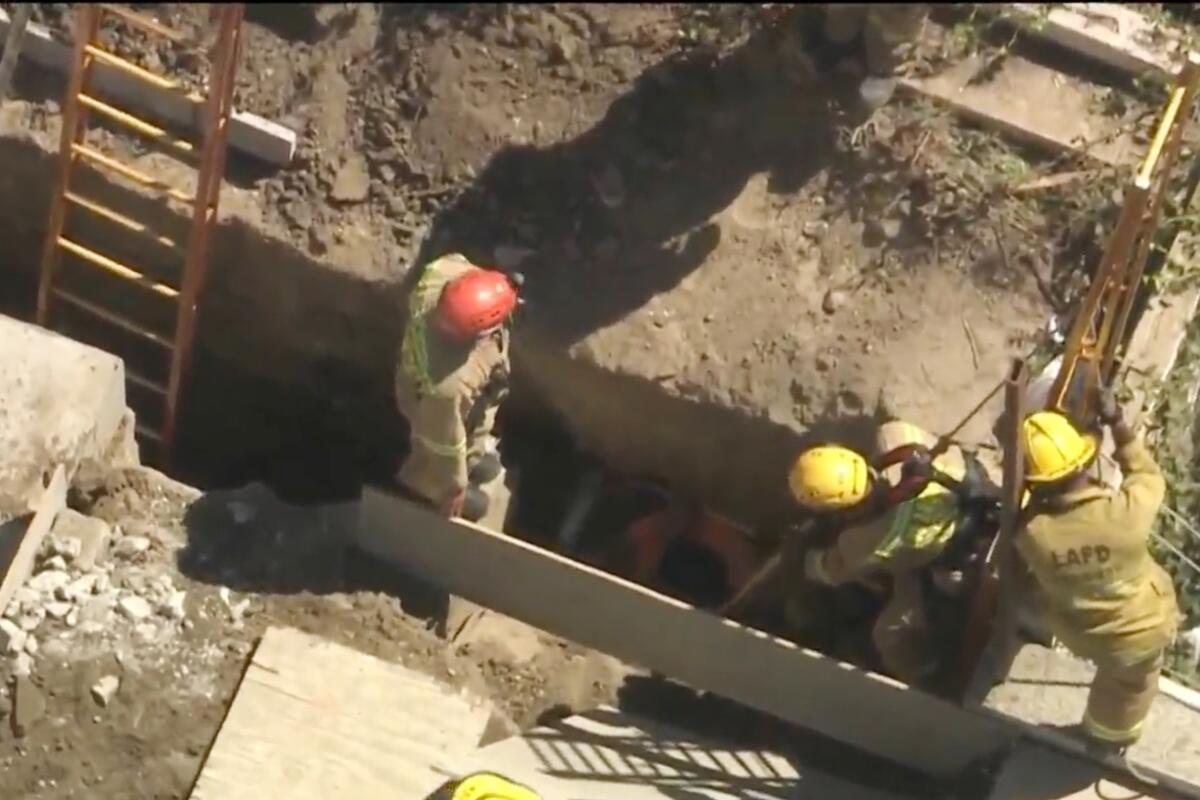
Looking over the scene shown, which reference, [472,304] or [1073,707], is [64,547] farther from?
[1073,707]

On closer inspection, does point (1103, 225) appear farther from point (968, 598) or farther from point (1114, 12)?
point (968, 598)

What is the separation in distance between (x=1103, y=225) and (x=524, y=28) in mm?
2832

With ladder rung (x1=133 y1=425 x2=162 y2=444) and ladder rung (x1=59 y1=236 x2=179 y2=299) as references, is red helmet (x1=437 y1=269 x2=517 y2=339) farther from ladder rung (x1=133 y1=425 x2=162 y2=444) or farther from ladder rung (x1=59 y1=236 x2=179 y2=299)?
ladder rung (x1=133 y1=425 x2=162 y2=444)

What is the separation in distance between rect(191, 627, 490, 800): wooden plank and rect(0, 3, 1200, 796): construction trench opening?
1.80ft

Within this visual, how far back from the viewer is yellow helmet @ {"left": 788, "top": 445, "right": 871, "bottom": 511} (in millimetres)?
6152

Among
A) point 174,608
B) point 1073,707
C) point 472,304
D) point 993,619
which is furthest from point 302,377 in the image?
point 1073,707

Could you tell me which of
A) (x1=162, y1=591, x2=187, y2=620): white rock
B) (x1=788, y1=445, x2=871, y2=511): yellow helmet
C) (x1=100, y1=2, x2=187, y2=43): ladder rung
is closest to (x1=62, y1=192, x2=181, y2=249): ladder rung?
(x1=100, y1=2, x2=187, y2=43): ladder rung

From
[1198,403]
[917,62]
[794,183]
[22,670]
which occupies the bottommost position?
[22,670]

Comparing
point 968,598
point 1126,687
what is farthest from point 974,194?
point 1126,687

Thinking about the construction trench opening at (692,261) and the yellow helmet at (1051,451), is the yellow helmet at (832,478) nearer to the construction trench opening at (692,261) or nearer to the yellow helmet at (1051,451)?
the yellow helmet at (1051,451)

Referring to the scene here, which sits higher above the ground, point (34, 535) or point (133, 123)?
point (133, 123)

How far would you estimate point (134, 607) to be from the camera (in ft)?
21.4

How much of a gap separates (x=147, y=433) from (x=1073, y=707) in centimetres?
434

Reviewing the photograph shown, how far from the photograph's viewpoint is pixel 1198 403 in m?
7.61
